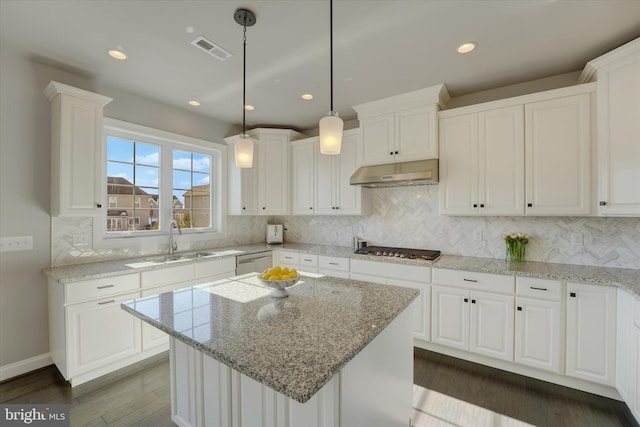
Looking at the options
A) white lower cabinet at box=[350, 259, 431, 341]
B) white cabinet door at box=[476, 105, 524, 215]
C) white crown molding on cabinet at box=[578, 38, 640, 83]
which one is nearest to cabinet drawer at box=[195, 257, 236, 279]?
white lower cabinet at box=[350, 259, 431, 341]

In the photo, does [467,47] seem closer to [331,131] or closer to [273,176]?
[331,131]

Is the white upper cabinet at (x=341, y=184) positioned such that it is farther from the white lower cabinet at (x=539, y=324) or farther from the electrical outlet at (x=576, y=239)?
the electrical outlet at (x=576, y=239)

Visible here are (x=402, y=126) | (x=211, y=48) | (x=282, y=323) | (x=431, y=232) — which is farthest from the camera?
(x=431, y=232)

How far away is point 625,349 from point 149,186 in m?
4.46

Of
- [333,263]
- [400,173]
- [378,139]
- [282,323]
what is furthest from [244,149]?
[333,263]

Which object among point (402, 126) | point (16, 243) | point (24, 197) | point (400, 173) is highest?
point (402, 126)

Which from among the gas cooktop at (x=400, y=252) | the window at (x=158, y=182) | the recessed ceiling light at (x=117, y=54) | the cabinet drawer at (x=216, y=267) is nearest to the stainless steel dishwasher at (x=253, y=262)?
the cabinet drawer at (x=216, y=267)

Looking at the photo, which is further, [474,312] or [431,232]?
[431,232]

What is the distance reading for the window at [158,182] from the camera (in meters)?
3.01

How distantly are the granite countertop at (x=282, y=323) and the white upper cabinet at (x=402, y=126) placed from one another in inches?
67.3

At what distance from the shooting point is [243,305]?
1536 mm

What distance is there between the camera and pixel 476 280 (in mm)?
2504

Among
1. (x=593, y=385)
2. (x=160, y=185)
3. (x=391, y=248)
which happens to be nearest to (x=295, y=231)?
(x=391, y=248)

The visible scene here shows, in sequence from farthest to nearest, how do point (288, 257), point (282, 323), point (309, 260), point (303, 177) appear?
point (303, 177) < point (288, 257) < point (309, 260) < point (282, 323)
